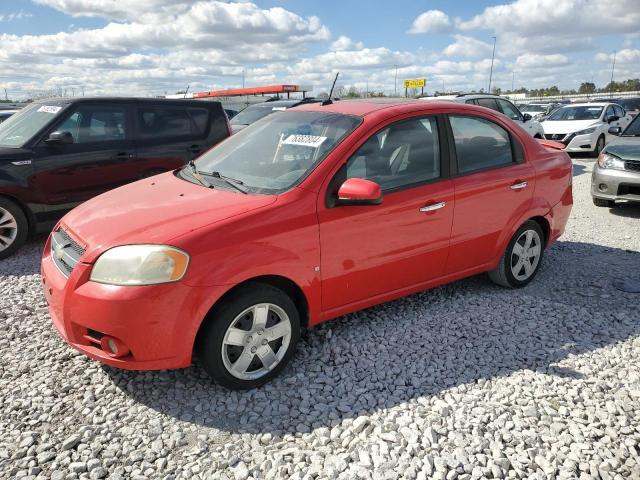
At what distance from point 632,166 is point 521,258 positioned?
3.89 meters

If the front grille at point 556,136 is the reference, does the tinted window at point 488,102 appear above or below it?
above

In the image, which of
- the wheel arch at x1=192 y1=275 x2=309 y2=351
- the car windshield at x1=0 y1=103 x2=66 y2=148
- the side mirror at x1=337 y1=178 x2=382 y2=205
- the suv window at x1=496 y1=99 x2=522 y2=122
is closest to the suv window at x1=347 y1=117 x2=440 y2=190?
the side mirror at x1=337 y1=178 x2=382 y2=205

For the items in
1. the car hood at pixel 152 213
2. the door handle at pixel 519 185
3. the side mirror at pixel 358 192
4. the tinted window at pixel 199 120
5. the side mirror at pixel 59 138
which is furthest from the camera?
the tinted window at pixel 199 120

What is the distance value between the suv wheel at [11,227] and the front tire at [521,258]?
5115 millimetres

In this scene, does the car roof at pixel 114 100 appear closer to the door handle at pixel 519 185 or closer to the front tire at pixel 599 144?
the door handle at pixel 519 185

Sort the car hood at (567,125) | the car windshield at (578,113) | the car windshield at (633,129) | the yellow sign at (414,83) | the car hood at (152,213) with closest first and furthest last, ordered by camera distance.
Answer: the car hood at (152,213), the car windshield at (633,129), the car hood at (567,125), the car windshield at (578,113), the yellow sign at (414,83)

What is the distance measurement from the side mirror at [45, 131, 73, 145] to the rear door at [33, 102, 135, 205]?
7cm

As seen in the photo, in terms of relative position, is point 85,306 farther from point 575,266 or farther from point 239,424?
point 575,266

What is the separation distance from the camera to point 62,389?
3.16m

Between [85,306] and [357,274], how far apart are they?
66.7 inches

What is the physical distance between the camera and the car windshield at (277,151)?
3.39 metres

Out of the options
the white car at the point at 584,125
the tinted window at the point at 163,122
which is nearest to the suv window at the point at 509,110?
the white car at the point at 584,125

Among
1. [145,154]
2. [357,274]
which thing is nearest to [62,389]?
[357,274]

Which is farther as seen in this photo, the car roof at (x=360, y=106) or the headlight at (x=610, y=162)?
the headlight at (x=610, y=162)
